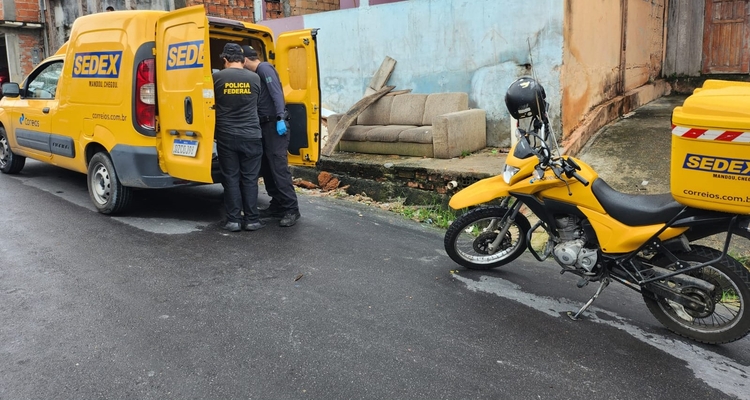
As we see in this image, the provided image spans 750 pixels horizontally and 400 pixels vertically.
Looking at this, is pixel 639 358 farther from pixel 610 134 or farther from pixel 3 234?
pixel 610 134

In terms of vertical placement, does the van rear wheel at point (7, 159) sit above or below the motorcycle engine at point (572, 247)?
above

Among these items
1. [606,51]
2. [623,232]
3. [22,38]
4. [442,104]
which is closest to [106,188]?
[442,104]

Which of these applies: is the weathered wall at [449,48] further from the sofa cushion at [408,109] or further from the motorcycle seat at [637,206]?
the motorcycle seat at [637,206]

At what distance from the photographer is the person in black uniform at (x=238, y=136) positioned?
5254 millimetres

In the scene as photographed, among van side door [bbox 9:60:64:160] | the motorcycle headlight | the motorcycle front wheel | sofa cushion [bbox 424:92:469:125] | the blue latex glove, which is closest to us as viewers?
the motorcycle headlight

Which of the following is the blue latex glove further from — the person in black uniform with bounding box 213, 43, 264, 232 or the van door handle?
the van door handle

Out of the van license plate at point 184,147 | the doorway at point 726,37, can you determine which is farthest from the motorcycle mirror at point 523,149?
the doorway at point 726,37

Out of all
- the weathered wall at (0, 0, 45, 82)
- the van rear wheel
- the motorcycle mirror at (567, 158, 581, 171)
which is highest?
the weathered wall at (0, 0, 45, 82)

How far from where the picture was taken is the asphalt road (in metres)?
2.85

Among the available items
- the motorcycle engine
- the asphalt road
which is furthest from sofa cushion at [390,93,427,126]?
the motorcycle engine

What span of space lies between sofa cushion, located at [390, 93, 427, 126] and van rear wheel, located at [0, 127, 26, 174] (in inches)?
216

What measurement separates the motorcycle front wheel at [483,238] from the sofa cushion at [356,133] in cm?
448

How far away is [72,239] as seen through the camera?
5078 mm

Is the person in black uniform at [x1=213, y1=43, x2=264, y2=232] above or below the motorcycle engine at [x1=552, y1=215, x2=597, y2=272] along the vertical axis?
above
